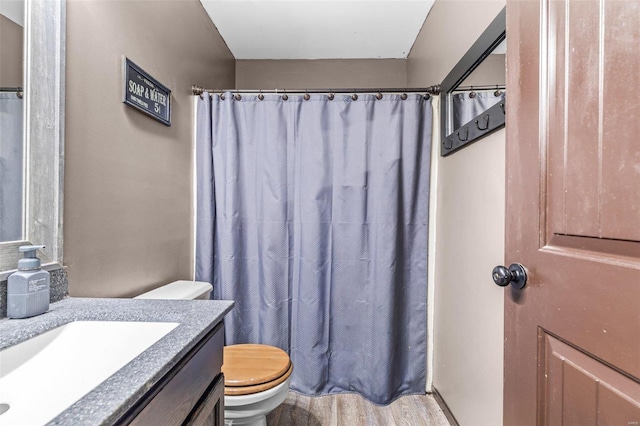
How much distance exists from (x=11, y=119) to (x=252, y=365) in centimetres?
116

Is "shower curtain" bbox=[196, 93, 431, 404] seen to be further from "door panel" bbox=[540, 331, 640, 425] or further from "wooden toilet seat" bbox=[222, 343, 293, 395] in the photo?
"door panel" bbox=[540, 331, 640, 425]

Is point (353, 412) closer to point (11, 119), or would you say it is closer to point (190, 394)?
point (190, 394)

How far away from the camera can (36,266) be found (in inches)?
31.1

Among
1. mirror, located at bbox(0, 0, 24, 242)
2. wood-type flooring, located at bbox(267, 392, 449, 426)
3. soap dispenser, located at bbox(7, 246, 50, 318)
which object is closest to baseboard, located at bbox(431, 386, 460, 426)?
wood-type flooring, located at bbox(267, 392, 449, 426)

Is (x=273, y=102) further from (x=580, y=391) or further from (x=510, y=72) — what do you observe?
(x=580, y=391)

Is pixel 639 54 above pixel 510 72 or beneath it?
beneath

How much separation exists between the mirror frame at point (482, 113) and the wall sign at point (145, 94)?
137 centimetres

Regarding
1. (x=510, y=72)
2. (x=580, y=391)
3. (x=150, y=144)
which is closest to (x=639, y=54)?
(x=510, y=72)

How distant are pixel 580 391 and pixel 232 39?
260 cm

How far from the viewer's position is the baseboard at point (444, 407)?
151cm

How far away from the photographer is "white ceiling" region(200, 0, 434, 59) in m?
1.87

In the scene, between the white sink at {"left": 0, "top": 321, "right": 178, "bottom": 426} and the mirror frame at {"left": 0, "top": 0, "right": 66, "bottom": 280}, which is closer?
the white sink at {"left": 0, "top": 321, "right": 178, "bottom": 426}

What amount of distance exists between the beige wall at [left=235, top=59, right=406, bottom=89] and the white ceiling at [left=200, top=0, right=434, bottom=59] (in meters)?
0.06

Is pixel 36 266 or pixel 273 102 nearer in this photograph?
pixel 36 266
